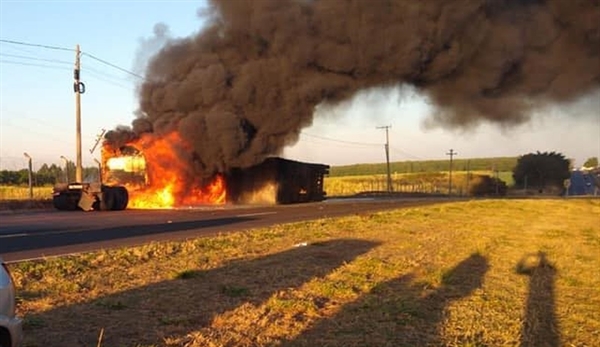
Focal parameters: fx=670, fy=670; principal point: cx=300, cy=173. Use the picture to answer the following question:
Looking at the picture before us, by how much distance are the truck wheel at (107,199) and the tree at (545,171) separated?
70543 millimetres

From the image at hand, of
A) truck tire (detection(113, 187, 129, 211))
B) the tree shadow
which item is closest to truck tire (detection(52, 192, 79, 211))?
truck tire (detection(113, 187, 129, 211))

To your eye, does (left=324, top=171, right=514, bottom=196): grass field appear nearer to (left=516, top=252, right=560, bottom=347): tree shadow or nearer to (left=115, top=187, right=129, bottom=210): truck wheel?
(left=115, top=187, right=129, bottom=210): truck wheel

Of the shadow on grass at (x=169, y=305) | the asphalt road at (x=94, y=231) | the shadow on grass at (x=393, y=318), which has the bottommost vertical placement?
the shadow on grass at (x=393, y=318)

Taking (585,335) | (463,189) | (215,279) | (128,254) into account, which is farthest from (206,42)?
A: (463,189)

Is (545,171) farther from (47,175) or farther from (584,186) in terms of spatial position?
(47,175)

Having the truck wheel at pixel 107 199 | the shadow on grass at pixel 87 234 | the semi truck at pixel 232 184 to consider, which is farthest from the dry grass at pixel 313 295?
the semi truck at pixel 232 184

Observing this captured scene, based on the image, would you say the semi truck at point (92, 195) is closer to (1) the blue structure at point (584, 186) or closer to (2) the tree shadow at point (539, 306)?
(2) the tree shadow at point (539, 306)

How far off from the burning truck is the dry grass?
1502 cm

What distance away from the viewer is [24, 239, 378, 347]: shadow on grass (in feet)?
20.4

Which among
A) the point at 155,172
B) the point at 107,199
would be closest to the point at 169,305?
the point at 107,199

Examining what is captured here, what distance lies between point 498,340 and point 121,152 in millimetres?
26359

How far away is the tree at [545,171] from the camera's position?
87.8 metres

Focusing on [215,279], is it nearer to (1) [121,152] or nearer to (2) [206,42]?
(1) [121,152]

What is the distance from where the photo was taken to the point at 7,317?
417 cm
